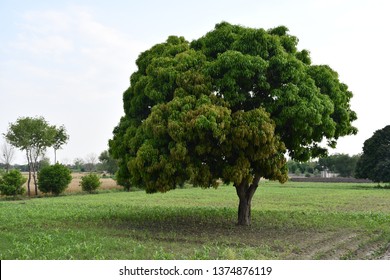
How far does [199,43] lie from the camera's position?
783 inches

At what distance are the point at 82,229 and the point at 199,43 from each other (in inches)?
373

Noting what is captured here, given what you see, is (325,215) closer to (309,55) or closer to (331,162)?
(309,55)

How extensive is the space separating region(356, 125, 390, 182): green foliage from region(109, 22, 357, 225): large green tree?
44.7 metres

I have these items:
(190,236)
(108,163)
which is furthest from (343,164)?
(190,236)

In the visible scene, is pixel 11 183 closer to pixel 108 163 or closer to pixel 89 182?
pixel 89 182

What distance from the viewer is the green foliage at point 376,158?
197ft

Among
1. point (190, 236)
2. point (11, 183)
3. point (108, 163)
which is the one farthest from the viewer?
point (108, 163)

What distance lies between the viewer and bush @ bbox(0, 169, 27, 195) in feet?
151

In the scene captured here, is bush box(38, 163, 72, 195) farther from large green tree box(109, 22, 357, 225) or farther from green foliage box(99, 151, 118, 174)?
large green tree box(109, 22, 357, 225)

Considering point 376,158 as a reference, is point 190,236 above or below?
below

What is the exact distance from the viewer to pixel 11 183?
46.6m

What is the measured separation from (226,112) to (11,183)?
37.0m

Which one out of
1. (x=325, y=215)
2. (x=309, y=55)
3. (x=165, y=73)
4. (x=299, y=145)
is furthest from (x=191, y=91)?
(x=325, y=215)

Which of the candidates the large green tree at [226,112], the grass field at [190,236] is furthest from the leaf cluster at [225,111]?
the grass field at [190,236]
